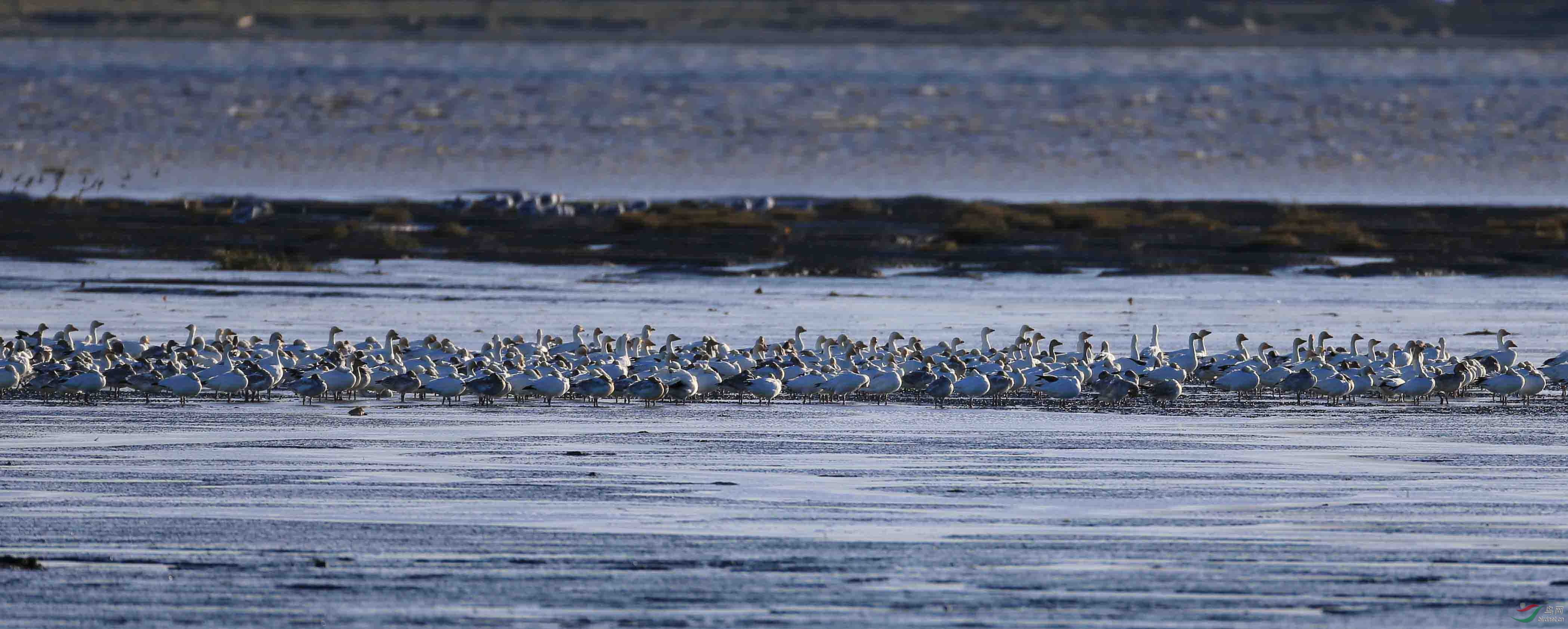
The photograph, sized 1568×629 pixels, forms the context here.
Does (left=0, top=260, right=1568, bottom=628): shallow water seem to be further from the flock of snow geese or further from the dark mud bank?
the dark mud bank

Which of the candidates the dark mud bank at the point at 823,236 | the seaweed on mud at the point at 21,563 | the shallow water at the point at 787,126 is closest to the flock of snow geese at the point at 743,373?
the seaweed on mud at the point at 21,563

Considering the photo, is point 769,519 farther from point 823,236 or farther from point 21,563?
point 823,236

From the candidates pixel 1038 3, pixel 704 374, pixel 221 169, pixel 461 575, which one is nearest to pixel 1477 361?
pixel 704 374

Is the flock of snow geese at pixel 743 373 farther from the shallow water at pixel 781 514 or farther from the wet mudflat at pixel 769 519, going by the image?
the wet mudflat at pixel 769 519

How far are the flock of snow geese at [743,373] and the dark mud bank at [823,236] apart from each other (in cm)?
1351

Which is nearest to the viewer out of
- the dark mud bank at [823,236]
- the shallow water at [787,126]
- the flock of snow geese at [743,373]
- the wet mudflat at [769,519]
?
the wet mudflat at [769,519]

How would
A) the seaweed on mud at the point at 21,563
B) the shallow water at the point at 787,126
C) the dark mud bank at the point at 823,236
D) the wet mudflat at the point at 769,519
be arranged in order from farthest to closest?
1. the shallow water at the point at 787,126
2. the dark mud bank at the point at 823,236
3. the seaweed on mud at the point at 21,563
4. the wet mudflat at the point at 769,519

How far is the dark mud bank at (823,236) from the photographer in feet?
124

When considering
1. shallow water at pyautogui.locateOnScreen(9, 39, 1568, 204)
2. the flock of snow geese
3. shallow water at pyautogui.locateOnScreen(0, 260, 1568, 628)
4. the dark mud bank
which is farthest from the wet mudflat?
shallow water at pyautogui.locateOnScreen(9, 39, 1568, 204)

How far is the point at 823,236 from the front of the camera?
42.8 metres

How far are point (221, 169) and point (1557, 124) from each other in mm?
53930

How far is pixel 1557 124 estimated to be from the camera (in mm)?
95812

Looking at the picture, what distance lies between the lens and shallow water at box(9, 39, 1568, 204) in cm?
6606

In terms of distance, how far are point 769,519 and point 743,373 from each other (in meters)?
7.05
